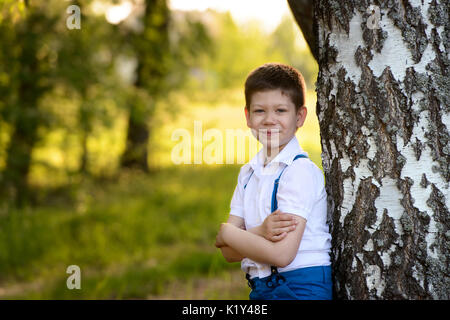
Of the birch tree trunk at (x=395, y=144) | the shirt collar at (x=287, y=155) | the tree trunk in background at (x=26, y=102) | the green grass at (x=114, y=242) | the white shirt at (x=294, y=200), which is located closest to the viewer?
the birch tree trunk at (x=395, y=144)

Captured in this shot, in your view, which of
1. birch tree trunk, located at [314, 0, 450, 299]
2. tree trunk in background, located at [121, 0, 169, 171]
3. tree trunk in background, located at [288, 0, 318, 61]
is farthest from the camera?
tree trunk in background, located at [121, 0, 169, 171]

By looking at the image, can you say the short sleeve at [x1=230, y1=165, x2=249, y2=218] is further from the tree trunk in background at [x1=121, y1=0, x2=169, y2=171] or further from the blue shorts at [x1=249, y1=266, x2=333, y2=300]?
the tree trunk in background at [x1=121, y1=0, x2=169, y2=171]

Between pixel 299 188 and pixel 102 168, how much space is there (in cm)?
901

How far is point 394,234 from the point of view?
219 cm

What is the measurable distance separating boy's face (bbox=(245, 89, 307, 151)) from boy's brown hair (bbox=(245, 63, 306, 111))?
0.03 meters

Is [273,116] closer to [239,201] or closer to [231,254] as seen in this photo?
[239,201]

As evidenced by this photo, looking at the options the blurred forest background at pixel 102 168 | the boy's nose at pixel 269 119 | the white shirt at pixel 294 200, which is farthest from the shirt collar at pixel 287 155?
the blurred forest background at pixel 102 168

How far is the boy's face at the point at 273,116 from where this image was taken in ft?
7.99

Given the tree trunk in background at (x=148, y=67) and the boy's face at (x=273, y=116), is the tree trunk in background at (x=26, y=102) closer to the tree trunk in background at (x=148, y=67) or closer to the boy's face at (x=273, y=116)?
the tree trunk in background at (x=148, y=67)

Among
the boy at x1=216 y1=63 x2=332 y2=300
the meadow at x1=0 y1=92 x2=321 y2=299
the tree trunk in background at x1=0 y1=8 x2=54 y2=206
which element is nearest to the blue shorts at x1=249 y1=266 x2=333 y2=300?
the boy at x1=216 y1=63 x2=332 y2=300

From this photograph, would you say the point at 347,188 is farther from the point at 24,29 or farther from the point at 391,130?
the point at 24,29

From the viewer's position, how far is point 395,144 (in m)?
2.18

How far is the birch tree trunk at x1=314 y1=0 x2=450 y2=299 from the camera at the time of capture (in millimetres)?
2145
